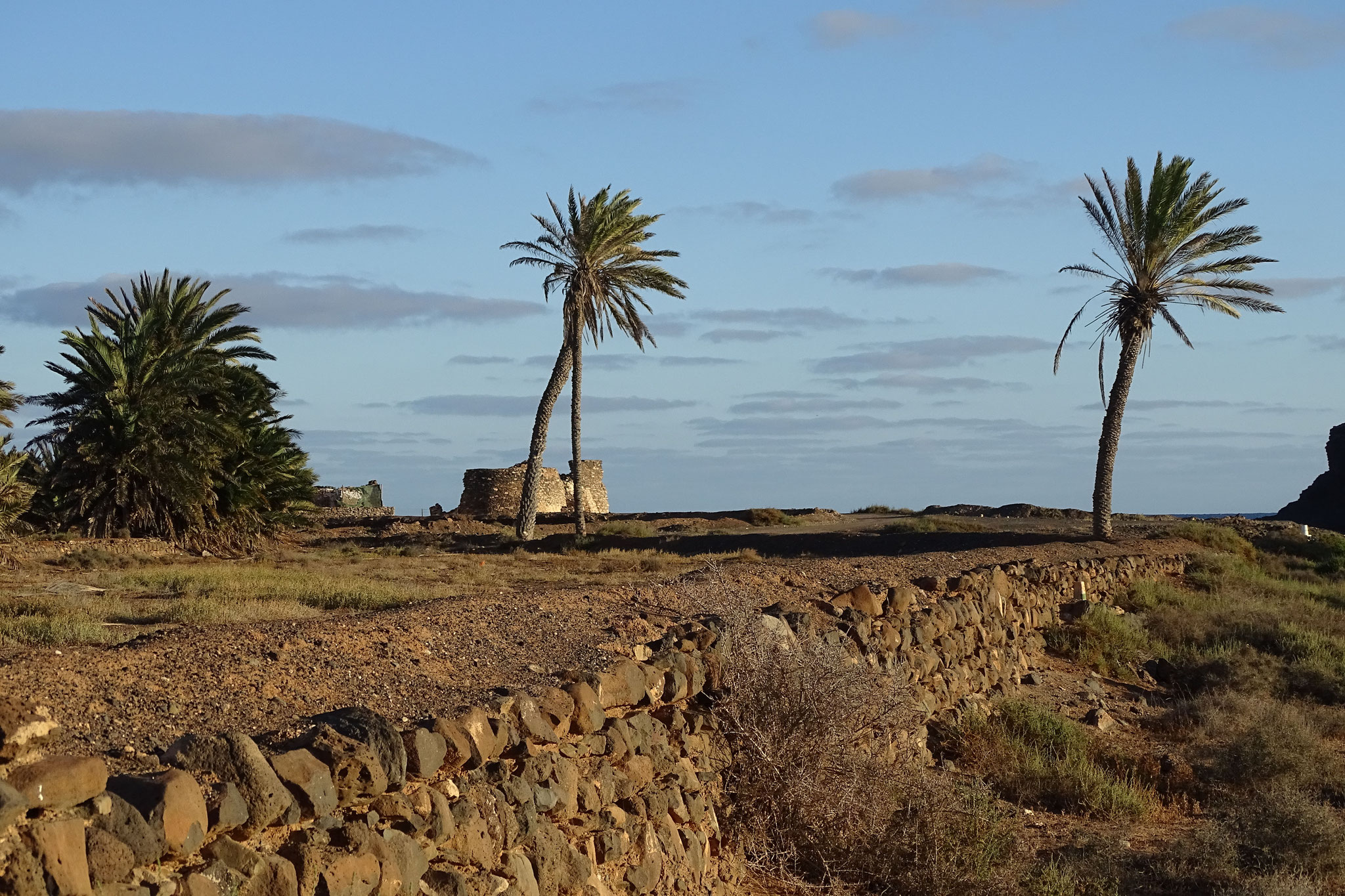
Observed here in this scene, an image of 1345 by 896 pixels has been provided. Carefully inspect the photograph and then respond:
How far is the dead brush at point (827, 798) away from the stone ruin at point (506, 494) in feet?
114

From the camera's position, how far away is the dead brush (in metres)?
7.52

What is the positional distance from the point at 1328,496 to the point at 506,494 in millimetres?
40223

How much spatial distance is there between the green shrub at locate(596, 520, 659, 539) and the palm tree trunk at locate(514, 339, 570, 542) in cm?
201

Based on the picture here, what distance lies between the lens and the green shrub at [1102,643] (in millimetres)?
15117

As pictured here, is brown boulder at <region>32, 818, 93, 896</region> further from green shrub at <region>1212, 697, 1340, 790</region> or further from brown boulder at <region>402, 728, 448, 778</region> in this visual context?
green shrub at <region>1212, 697, 1340, 790</region>

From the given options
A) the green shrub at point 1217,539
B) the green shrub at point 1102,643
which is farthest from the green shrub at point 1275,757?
the green shrub at point 1217,539

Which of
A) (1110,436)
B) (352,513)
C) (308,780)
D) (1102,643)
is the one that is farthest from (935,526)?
(308,780)

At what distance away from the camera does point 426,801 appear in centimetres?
504

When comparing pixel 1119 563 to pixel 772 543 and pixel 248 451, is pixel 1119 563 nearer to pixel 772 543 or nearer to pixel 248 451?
pixel 772 543

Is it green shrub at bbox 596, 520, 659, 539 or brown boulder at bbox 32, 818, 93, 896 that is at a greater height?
green shrub at bbox 596, 520, 659, 539

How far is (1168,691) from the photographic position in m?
14.4

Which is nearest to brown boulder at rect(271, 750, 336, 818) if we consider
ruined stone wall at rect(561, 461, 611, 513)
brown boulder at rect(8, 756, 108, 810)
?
brown boulder at rect(8, 756, 108, 810)

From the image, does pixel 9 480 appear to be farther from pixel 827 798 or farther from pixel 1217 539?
pixel 1217 539

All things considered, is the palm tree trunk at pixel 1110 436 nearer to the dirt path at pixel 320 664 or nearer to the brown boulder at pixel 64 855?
the dirt path at pixel 320 664
